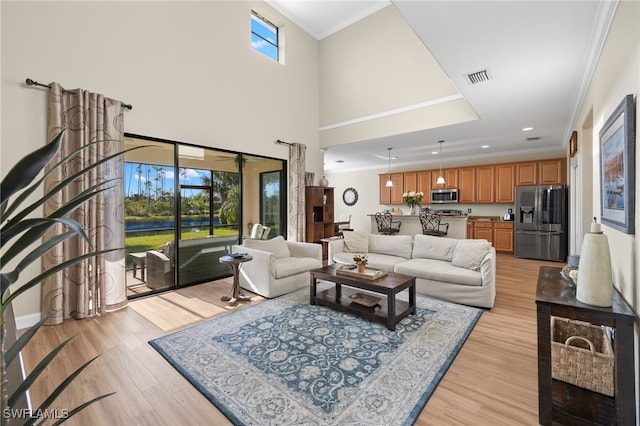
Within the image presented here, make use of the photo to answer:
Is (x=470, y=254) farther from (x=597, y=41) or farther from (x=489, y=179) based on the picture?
(x=489, y=179)

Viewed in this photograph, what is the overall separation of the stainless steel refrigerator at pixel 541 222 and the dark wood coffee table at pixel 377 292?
480 centimetres

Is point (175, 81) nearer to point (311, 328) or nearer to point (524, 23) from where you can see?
point (311, 328)

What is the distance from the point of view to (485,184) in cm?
751

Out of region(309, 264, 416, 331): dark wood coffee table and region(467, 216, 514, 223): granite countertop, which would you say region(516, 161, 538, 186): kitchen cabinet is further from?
region(309, 264, 416, 331): dark wood coffee table

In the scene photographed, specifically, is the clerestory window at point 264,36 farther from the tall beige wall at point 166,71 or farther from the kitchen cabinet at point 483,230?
the kitchen cabinet at point 483,230

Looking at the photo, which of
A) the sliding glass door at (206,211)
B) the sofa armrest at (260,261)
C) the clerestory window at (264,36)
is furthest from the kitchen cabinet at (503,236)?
the clerestory window at (264,36)

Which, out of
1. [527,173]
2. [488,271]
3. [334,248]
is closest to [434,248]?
[488,271]

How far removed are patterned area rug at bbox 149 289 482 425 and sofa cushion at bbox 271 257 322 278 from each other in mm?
602

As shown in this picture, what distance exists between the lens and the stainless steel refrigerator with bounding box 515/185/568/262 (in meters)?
6.05

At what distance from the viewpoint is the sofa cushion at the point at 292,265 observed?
386 cm

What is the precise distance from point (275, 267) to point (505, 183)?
20.9ft

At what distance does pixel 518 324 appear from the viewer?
9.87 feet

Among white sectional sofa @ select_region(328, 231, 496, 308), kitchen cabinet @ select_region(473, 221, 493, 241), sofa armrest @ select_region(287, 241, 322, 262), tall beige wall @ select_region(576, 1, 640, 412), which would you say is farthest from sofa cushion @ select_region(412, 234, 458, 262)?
kitchen cabinet @ select_region(473, 221, 493, 241)

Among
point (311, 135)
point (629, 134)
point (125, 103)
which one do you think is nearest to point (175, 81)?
point (125, 103)
